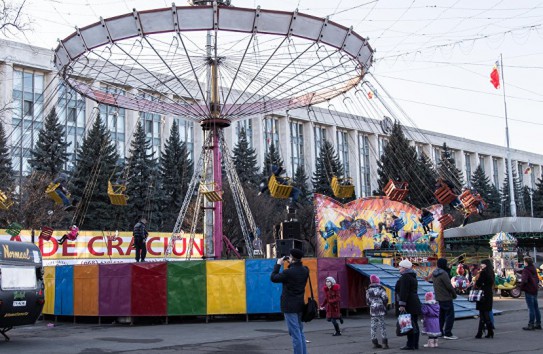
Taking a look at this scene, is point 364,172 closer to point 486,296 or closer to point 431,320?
point 486,296

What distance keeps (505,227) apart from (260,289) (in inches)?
1088

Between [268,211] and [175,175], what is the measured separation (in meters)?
11.8

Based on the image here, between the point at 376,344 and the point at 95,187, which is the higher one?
the point at 95,187

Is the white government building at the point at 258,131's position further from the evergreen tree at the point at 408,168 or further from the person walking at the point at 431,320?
the person walking at the point at 431,320

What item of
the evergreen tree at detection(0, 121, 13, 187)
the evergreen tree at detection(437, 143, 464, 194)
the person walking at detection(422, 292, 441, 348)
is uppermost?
the evergreen tree at detection(0, 121, 13, 187)

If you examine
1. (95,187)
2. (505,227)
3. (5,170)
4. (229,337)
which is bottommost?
(229,337)

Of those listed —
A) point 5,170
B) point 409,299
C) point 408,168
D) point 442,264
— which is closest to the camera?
point 409,299

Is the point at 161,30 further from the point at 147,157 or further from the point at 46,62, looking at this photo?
the point at 46,62

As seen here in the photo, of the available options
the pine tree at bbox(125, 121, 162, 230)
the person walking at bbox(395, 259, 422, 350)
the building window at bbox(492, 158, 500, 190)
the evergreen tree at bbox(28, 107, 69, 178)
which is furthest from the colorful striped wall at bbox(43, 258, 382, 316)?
the building window at bbox(492, 158, 500, 190)

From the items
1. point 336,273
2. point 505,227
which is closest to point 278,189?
point 336,273

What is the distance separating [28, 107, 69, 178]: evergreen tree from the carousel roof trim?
33525 mm

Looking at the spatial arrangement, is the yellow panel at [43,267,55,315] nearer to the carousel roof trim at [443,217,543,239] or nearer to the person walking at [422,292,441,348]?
the person walking at [422,292,441,348]

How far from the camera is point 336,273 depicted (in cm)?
2016

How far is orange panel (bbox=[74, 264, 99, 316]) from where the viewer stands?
771 inches
